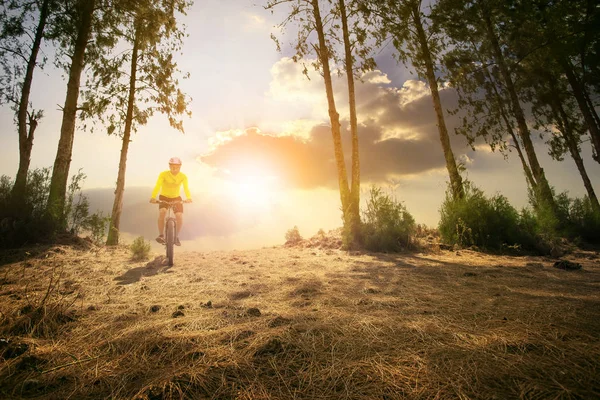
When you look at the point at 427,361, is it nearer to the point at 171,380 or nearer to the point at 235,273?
the point at 171,380

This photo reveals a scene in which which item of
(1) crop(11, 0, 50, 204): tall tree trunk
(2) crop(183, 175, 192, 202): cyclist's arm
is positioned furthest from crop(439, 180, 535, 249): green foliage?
(1) crop(11, 0, 50, 204): tall tree trunk

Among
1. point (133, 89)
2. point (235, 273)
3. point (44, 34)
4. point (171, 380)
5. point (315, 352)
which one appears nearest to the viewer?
point (171, 380)

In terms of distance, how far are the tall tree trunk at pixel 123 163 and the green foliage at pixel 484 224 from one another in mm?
11591

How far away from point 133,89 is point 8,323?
12113mm

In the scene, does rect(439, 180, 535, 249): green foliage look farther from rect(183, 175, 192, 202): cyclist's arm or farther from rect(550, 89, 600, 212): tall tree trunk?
rect(550, 89, 600, 212): tall tree trunk

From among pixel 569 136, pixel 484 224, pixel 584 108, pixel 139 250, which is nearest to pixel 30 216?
pixel 139 250

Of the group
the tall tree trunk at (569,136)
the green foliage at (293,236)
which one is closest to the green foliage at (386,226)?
the green foliage at (293,236)

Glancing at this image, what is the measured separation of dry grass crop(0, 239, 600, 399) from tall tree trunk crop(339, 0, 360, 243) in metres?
5.70

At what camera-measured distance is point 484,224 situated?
7.98 meters

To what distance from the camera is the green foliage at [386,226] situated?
8492 mm

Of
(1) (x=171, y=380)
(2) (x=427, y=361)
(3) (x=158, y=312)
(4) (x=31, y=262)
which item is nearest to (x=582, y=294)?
(2) (x=427, y=361)

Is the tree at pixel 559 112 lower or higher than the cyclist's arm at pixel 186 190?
higher

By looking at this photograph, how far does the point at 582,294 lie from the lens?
3.12m

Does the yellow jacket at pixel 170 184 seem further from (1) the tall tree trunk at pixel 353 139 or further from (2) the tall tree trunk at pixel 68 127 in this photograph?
(1) the tall tree trunk at pixel 353 139
